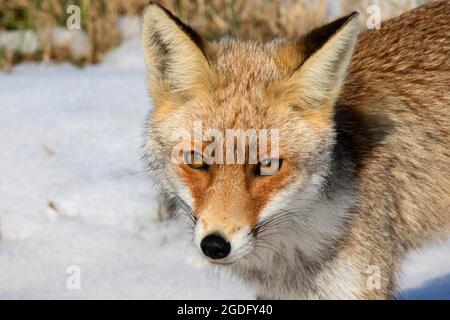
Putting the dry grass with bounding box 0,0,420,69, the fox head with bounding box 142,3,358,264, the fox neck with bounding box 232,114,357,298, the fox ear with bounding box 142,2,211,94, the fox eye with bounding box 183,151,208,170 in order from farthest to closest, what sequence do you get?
the dry grass with bounding box 0,0,420,69 → the fox neck with bounding box 232,114,357,298 → the fox ear with bounding box 142,2,211,94 → the fox eye with bounding box 183,151,208,170 → the fox head with bounding box 142,3,358,264

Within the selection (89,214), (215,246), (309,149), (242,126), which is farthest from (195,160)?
(89,214)

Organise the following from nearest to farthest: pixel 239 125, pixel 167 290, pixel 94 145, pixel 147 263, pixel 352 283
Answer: pixel 239 125, pixel 352 283, pixel 167 290, pixel 147 263, pixel 94 145

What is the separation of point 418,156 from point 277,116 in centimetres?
117

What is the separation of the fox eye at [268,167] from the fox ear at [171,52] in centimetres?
60

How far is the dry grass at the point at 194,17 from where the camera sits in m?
9.30

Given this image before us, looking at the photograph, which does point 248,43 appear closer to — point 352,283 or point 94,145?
point 352,283

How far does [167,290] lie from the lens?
612cm

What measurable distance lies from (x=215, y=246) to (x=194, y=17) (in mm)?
5876

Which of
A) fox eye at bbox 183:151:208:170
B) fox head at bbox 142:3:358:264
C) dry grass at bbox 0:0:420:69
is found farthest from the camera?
dry grass at bbox 0:0:420:69

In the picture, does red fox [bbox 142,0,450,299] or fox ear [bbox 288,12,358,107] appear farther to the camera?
fox ear [bbox 288,12,358,107]

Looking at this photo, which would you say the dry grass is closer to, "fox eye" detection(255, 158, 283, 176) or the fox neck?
the fox neck

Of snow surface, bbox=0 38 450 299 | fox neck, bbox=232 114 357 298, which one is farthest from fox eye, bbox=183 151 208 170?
snow surface, bbox=0 38 450 299

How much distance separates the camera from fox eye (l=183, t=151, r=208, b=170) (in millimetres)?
4363
